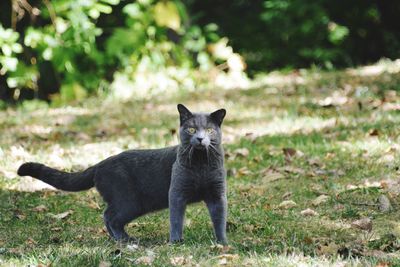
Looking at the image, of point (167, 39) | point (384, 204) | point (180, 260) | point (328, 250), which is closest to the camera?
point (180, 260)

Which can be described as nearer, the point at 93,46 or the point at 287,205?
the point at 287,205

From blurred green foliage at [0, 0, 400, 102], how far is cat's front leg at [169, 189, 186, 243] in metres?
4.90

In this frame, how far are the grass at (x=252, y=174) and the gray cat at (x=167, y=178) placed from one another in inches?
7.9

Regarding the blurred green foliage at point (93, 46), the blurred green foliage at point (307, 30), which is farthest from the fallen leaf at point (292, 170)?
the blurred green foliage at point (307, 30)

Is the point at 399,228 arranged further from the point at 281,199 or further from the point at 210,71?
the point at 210,71

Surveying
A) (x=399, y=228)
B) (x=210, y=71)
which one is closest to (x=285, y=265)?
(x=399, y=228)

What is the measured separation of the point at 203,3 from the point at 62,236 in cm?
1035

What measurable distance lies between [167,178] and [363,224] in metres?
1.31

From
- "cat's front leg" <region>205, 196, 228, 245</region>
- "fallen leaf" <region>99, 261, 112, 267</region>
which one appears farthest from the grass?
"cat's front leg" <region>205, 196, 228, 245</region>

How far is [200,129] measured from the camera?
4.22 meters

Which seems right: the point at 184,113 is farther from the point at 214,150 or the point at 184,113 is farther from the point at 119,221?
the point at 119,221

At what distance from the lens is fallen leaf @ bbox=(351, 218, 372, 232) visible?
14.3 feet

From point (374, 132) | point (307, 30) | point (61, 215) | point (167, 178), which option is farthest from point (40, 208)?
point (307, 30)

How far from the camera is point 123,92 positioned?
10.2 metres
